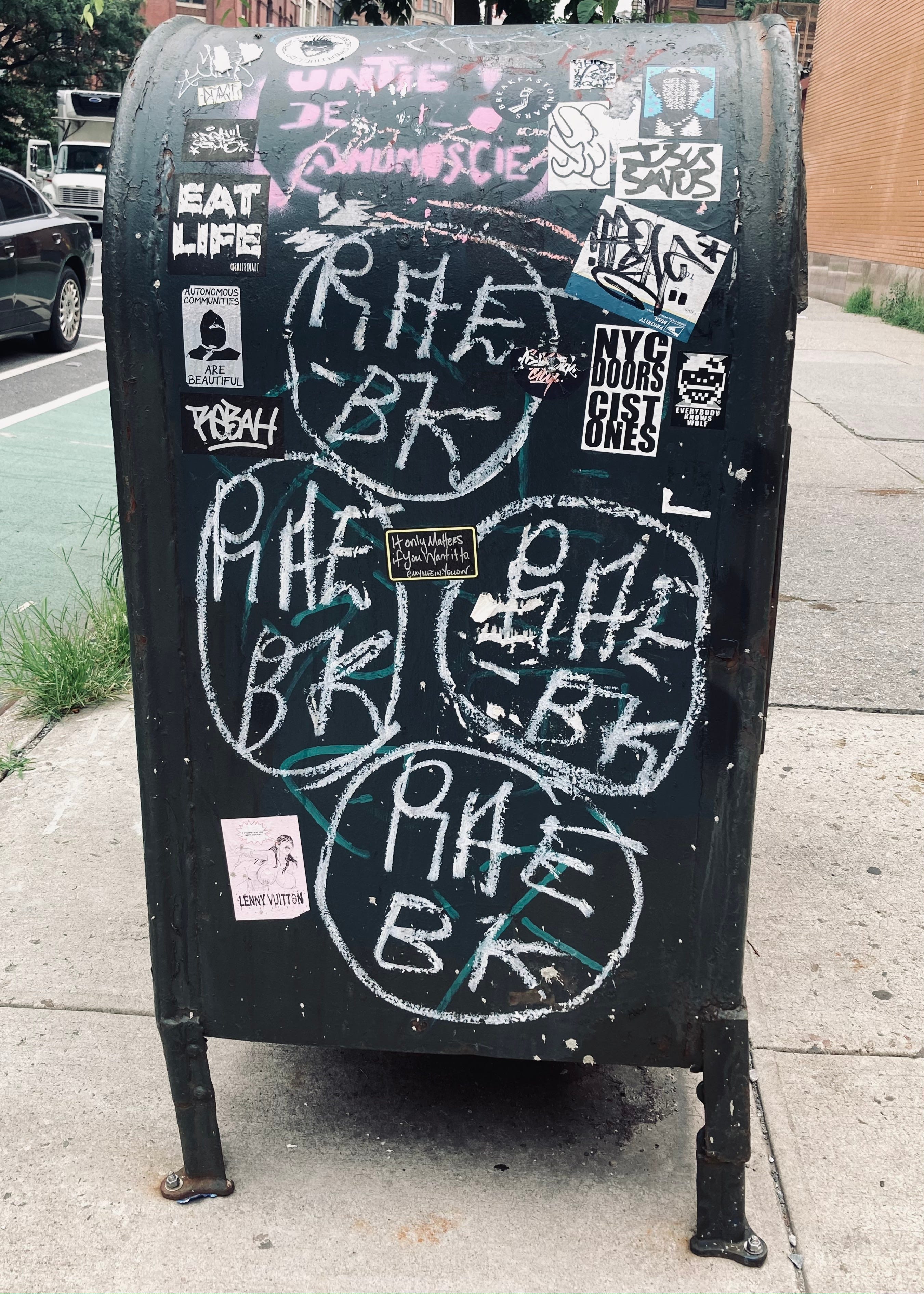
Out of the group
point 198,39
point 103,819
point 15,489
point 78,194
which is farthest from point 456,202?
point 78,194

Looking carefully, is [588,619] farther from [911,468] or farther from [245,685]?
[911,468]

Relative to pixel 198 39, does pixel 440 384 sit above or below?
below

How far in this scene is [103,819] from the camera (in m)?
3.61

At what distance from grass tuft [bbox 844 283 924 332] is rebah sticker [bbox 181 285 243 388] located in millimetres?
16958

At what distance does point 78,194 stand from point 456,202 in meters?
28.6

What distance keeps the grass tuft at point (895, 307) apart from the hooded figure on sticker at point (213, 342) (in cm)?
1696

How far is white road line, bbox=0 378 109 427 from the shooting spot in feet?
28.1

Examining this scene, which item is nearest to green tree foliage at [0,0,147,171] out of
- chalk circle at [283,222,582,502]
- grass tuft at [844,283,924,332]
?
grass tuft at [844,283,924,332]

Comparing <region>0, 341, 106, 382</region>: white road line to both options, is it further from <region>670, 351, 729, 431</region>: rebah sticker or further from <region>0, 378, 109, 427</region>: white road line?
<region>670, 351, 729, 431</region>: rebah sticker

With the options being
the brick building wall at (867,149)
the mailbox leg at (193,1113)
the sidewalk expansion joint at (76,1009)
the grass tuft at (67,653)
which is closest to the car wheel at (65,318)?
the grass tuft at (67,653)

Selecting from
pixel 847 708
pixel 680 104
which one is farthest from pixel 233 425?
pixel 847 708

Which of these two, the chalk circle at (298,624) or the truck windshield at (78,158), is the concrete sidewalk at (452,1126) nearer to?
the chalk circle at (298,624)

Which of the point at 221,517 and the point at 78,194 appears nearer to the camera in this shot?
the point at 221,517

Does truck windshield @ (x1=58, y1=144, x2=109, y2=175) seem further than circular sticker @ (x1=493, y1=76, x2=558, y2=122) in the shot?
Yes
